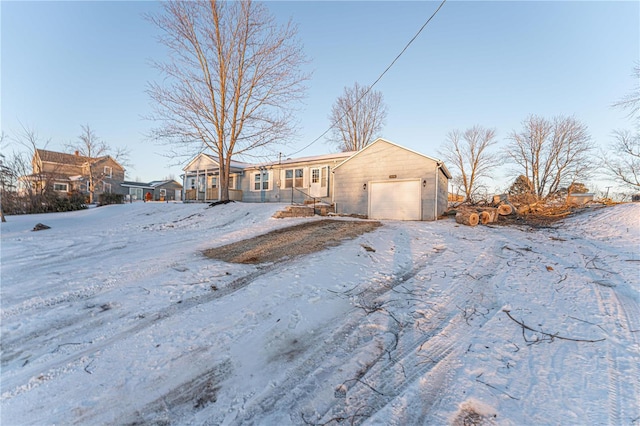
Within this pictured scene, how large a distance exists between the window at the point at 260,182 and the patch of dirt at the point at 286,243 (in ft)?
38.9

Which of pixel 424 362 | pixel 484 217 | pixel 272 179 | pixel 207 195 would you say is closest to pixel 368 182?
pixel 484 217

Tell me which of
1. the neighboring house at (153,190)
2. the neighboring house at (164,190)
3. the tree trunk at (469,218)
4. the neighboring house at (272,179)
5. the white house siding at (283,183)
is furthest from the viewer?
the neighboring house at (164,190)

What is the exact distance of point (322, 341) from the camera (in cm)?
269

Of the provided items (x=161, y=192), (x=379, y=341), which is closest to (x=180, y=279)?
(x=379, y=341)

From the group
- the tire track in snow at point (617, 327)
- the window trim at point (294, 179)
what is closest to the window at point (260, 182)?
the window trim at point (294, 179)

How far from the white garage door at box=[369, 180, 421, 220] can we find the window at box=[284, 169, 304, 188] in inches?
251

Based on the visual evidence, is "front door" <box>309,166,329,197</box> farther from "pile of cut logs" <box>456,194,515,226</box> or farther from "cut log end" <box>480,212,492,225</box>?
"cut log end" <box>480,212,492,225</box>

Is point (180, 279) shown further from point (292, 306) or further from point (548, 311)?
point (548, 311)

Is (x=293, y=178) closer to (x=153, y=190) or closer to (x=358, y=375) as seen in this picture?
(x=358, y=375)

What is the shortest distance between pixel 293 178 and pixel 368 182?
679 centimetres

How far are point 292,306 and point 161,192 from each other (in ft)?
145

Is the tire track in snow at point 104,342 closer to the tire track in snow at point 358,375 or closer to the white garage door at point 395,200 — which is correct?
the tire track in snow at point 358,375

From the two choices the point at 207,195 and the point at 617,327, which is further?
the point at 207,195

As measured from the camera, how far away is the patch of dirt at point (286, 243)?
19.0 ft
